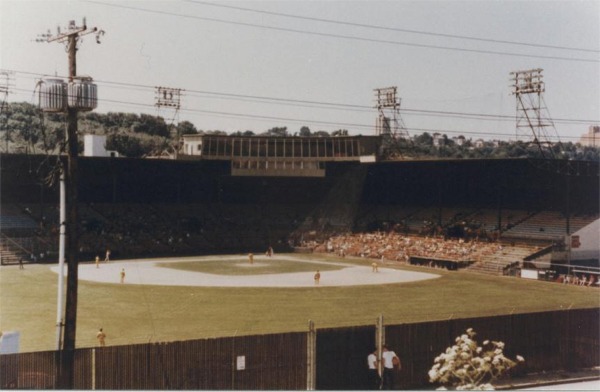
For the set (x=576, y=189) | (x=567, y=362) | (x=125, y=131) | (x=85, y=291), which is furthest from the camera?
(x=125, y=131)

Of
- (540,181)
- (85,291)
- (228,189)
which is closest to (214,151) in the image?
(228,189)

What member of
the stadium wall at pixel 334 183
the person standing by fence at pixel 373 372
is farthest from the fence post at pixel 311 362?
the stadium wall at pixel 334 183

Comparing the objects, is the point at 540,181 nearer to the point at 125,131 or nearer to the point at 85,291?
the point at 85,291

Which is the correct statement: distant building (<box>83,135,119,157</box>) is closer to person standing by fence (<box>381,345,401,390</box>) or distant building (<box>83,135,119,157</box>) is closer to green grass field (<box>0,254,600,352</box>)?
green grass field (<box>0,254,600,352</box>)

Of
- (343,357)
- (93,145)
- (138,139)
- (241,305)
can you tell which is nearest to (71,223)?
(343,357)

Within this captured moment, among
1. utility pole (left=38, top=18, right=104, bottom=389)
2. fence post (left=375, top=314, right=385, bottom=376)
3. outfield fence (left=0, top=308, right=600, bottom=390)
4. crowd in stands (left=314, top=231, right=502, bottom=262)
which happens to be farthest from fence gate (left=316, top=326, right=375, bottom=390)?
crowd in stands (left=314, top=231, right=502, bottom=262)
